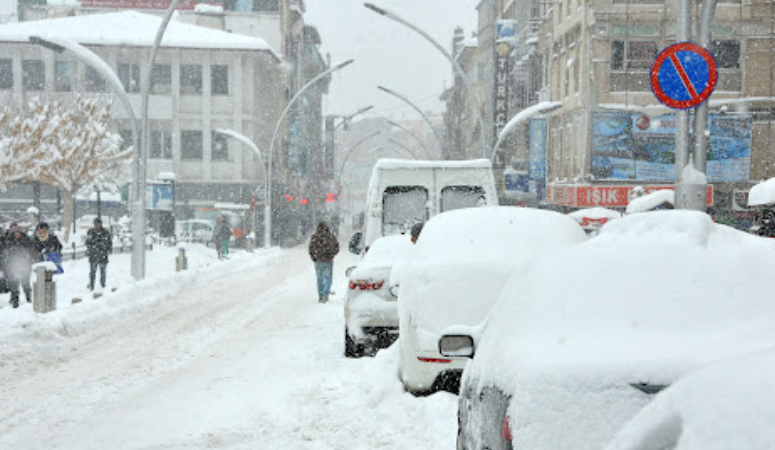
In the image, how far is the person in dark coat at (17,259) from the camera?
17.4m

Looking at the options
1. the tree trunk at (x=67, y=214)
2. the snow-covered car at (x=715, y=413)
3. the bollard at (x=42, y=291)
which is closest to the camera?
the snow-covered car at (x=715, y=413)

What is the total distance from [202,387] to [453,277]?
3060 mm

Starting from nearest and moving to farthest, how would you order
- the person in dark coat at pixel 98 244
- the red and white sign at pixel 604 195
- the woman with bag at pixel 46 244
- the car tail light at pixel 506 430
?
1. the car tail light at pixel 506 430
2. the woman with bag at pixel 46 244
3. the person in dark coat at pixel 98 244
4. the red and white sign at pixel 604 195

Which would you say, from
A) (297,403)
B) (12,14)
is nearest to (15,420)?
(297,403)

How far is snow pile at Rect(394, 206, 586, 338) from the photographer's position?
734 cm

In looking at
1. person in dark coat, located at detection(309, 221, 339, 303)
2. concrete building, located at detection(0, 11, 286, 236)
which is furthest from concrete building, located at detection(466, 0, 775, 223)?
concrete building, located at detection(0, 11, 286, 236)

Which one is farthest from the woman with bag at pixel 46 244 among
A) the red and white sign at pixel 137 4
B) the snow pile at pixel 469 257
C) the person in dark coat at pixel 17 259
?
the red and white sign at pixel 137 4

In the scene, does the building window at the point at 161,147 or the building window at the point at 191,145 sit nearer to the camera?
the building window at the point at 191,145

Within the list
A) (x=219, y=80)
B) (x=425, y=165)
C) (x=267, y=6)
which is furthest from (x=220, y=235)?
(x=267, y=6)

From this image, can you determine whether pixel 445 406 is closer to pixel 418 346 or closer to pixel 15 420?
pixel 418 346

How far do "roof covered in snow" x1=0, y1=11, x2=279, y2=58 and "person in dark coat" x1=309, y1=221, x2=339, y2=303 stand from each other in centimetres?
3956

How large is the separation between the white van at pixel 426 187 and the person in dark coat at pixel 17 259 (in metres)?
6.62

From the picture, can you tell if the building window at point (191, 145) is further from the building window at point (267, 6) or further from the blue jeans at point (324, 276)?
the blue jeans at point (324, 276)

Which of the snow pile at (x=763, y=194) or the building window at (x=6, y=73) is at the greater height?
the building window at (x=6, y=73)
